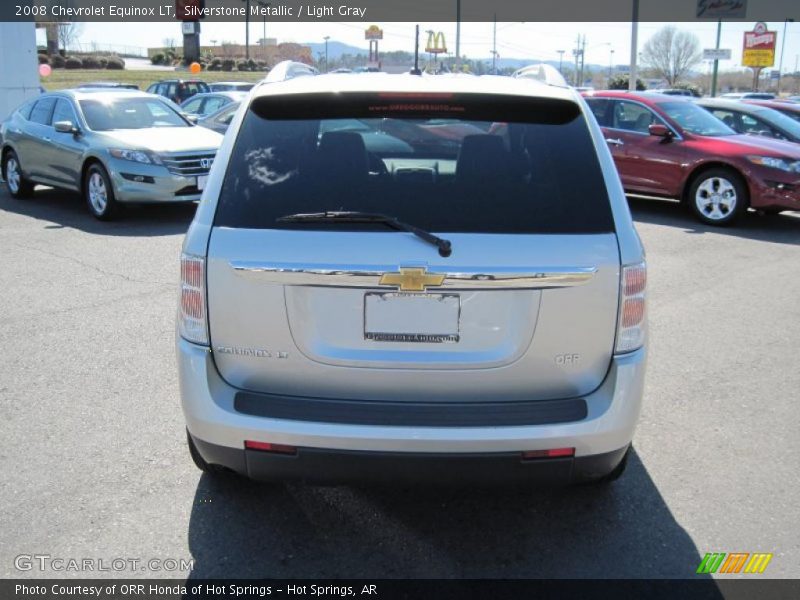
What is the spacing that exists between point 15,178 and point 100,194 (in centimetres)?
300

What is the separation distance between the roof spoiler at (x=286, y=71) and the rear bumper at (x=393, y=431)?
1236 mm

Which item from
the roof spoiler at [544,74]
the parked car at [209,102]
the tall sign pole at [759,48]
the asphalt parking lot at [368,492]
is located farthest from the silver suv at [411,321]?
the tall sign pole at [759,48]

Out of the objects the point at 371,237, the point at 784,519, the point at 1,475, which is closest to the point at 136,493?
the point at 1,475

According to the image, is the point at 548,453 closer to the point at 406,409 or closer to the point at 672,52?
the point at 406,409

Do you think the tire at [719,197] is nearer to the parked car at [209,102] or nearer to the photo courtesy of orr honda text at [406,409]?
the photo courtesy of orr honda text at [406,409]

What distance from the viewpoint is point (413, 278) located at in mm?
2830

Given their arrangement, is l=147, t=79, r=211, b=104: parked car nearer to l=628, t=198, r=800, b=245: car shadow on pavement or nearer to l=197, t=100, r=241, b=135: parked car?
l=197, t=100, r=241, b=135: parked car

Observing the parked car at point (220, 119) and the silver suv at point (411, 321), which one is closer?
the silver suv at point (411, 321)

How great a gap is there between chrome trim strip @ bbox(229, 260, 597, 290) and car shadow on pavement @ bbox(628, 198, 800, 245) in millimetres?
8513

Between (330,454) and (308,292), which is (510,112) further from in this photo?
A: (330,454)

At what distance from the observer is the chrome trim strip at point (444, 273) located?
9.25 ft

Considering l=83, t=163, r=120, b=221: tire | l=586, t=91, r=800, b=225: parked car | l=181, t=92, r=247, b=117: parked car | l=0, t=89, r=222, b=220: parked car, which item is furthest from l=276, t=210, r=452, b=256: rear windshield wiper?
l=181, t=92, r=247, b=117: parked car

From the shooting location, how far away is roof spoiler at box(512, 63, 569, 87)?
3.77 metres

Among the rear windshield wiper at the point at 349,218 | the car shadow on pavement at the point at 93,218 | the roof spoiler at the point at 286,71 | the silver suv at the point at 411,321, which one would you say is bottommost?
the car shadow on pavement at the point at 93,218
